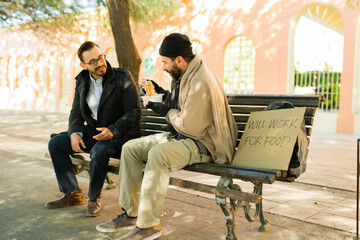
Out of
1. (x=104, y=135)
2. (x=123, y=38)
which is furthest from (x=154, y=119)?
(x=123, y=38)

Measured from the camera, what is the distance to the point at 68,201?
12.8ft

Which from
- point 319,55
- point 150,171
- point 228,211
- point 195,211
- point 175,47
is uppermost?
point 319,55

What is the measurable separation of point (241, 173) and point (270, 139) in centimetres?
48

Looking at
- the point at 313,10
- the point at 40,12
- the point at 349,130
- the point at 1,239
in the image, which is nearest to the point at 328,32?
the point at 313,10

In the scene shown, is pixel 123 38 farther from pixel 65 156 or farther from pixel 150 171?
pixel 150 171

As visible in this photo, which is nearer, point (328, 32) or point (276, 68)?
point (328, 32)

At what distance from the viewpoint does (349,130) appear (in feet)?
44.9

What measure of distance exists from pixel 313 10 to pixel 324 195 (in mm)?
11748

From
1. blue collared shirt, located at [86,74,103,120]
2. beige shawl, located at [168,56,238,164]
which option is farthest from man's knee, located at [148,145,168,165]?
blue collared shirt, located at [86,74,103,120]

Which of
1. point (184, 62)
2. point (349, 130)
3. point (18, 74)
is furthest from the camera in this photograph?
point (18, 74)

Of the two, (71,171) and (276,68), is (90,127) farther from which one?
(276,68)

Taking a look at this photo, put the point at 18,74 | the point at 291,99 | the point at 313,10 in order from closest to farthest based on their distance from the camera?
the point at 291,99
the point at 313,10
the point at 18,74

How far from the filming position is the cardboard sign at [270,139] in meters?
2.97

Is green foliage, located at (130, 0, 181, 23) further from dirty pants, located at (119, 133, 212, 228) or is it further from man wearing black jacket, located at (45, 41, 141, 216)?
dirty pants, located at (119, 133, 212, 228)
